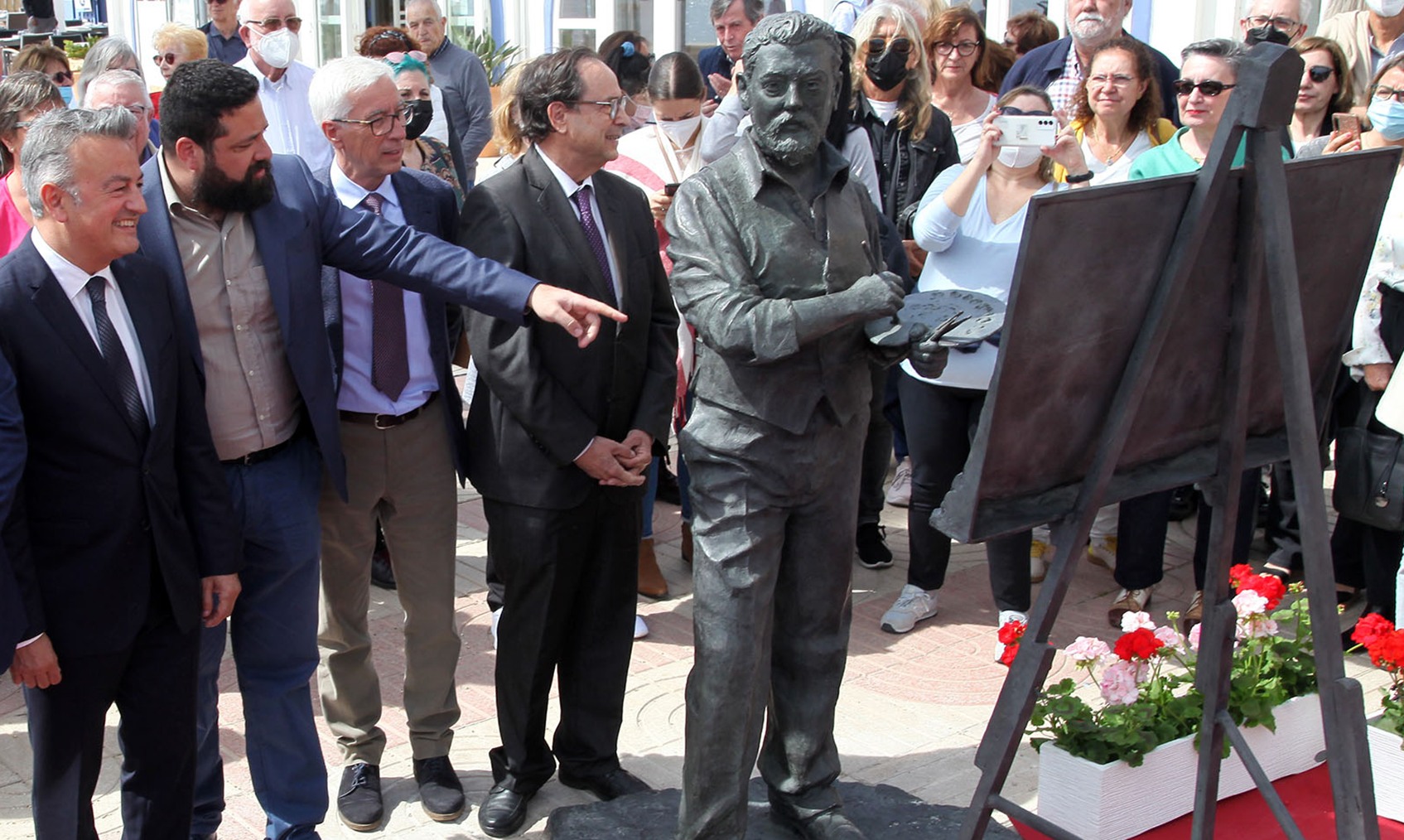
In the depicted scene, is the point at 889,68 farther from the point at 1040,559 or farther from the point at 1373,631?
the point at 1373,631

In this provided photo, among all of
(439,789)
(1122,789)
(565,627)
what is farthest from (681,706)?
(1122,789)

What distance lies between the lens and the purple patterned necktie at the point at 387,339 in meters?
3.99

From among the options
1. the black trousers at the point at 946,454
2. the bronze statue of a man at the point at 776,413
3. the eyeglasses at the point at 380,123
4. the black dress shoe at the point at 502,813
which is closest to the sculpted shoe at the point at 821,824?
the bronze statue of a man at the point at 776,413

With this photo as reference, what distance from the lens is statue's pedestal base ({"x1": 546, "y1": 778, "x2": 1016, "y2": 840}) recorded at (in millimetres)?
3777

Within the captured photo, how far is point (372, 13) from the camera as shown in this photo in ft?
68.0

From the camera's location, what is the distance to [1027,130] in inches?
199

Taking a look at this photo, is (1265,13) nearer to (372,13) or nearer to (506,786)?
(506,786)

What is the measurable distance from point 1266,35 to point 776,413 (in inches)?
155

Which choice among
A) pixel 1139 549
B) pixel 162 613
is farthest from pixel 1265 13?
pixel 162 613

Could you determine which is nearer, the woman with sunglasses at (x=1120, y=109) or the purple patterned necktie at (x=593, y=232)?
the purple patterned necktie at (x=593, y=232)

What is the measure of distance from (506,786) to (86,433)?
164 centimetres

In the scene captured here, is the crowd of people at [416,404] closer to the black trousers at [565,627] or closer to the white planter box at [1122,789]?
the black trousers at [565,627]

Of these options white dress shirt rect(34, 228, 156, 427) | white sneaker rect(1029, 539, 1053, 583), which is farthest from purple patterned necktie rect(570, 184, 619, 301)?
white sneaker rect(1029, 539, 1053, 583)

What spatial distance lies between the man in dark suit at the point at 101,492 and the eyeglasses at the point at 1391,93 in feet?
14.8
